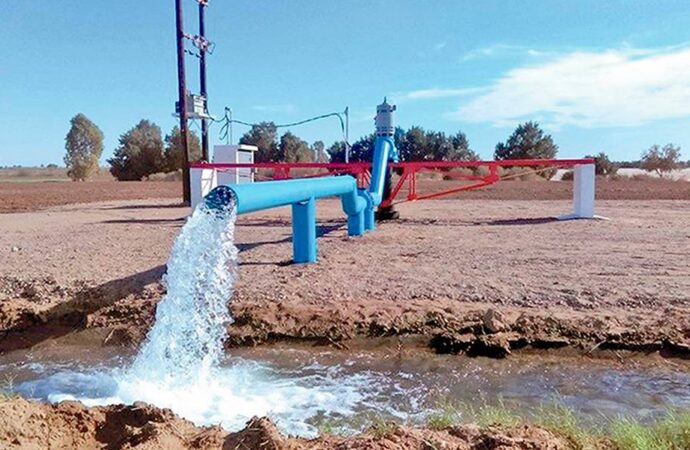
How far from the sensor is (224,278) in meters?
6.20

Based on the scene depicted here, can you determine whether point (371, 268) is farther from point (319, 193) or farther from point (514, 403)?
point (514, 403)

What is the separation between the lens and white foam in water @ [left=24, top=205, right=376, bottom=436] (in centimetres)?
418

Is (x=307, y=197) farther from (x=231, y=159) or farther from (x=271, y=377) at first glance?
(x=231, y=159)

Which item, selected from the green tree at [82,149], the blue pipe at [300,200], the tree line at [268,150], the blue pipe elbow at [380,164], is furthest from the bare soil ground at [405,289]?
the green tree at [82,149]

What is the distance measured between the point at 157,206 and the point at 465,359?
A: 1460 centimetres

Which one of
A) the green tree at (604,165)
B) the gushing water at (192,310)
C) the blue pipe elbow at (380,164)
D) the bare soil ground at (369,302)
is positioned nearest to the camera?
the bare soil ground at (369,302)

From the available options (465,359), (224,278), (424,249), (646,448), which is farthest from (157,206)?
(646,448)

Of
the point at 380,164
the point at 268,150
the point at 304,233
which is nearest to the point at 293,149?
the point at 268,150

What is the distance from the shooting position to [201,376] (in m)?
4.73

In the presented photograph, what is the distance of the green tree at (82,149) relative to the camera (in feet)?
169

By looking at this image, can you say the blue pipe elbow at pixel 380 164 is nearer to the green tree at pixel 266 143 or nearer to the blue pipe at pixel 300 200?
the blue pipe at pixel 300 200

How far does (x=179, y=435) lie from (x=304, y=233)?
4.78 m

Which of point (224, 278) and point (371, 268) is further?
point (371, 268)

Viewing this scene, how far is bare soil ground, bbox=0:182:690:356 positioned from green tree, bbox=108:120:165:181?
37.9 meters
